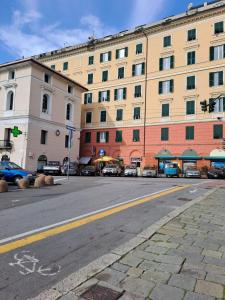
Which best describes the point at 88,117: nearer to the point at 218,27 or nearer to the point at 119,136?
the point at 119,136

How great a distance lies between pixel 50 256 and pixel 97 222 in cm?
258

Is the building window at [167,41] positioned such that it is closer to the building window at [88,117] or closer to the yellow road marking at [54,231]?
the building window at [88,117]

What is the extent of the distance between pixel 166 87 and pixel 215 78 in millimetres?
6555

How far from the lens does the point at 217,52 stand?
35.2 metres

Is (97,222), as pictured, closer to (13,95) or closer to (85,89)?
(13,95)

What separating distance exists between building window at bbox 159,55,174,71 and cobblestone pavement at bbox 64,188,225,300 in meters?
35.4

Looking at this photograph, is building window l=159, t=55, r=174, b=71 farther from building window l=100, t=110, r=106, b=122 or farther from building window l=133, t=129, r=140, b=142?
building window l=100, t=110, r=106, b=122

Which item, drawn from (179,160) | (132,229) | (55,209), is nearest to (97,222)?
(132,229)

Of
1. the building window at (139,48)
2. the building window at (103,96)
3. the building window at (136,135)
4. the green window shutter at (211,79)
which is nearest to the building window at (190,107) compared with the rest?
the green window shutter at (211,79)

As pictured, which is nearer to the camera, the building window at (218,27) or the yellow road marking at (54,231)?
the yellow road marking at (54,231)

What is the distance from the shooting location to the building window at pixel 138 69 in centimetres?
4081

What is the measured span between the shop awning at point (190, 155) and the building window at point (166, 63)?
467 inches

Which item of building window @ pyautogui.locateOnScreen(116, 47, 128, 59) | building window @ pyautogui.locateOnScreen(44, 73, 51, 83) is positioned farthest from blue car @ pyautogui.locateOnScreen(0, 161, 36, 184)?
building window @ pyautogui.locateOnScreen(116, 47, 128, 59)

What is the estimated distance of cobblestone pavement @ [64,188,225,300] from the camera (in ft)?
11.3
